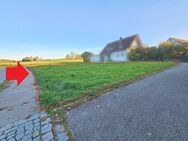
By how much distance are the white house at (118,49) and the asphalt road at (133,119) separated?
1205 inches

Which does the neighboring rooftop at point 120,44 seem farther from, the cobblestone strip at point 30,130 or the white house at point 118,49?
the cobblestone strip at point 30,130

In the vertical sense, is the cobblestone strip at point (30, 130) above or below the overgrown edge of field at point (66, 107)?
below

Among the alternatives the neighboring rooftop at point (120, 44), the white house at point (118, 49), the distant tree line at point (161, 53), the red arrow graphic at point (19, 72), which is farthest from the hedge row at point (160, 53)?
the red arrow graphic at point (19, 72)

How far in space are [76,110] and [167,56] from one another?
27997 mm

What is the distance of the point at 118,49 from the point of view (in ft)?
126

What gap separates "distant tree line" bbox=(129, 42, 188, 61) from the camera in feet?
84.5

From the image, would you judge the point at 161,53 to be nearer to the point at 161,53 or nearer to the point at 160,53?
the point at 161,53

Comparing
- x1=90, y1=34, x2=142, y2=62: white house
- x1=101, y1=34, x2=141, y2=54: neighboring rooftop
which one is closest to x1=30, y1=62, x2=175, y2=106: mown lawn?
x1=90, y1=34, x2=142, y2=62: white house

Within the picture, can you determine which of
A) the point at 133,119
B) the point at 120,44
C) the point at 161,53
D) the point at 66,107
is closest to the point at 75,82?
the point at 66,107

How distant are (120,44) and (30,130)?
3830cm

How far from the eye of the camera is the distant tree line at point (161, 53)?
25766mm

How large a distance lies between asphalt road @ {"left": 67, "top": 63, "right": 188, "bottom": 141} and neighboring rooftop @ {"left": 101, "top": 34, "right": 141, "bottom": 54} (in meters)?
33.0

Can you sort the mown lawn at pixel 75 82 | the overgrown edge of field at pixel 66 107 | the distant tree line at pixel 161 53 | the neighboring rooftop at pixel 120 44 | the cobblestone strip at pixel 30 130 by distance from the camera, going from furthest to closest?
the neighboring rooftop at pixel 120 44, the distant tree line at pixel 161 53, the mown lawn at pixel 75 82, the overgrown edge of field at pixel 66 107, the cobblestone strip at pixel 30 130

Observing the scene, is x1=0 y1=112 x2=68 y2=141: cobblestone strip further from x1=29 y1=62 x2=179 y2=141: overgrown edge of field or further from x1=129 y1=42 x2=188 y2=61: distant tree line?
x1=129 y1=42 x2=188 y2=61: distant tree line
